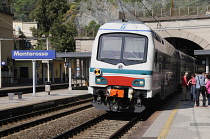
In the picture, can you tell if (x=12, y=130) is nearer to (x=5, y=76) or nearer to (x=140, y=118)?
(x=140, y=118)

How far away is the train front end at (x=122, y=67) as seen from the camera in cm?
1188

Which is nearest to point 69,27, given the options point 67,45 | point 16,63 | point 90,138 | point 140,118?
point 67,45

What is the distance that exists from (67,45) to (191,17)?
3084cm

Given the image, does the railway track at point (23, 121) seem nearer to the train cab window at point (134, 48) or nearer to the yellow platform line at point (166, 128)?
the train cab window at point (134, 48)

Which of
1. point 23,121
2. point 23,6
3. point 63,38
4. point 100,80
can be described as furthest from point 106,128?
point 23,6

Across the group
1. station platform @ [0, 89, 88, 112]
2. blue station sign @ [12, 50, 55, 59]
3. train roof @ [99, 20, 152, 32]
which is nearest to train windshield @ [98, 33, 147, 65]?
train roof @ [99, 20, 152, 32]

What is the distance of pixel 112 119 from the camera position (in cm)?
1327

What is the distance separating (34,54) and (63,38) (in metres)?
36.9

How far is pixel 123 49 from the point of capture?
1230 cm

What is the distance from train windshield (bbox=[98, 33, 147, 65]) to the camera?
12.2m

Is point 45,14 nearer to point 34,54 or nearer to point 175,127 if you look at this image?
point 34,54

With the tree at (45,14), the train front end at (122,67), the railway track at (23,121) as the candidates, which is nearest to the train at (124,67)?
the train front end at (122,67)

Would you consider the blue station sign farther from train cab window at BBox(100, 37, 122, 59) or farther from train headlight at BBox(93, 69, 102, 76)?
train headlight at BBox(93, 69, 102, 76)

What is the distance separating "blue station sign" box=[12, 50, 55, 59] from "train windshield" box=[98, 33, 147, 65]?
9104mm
